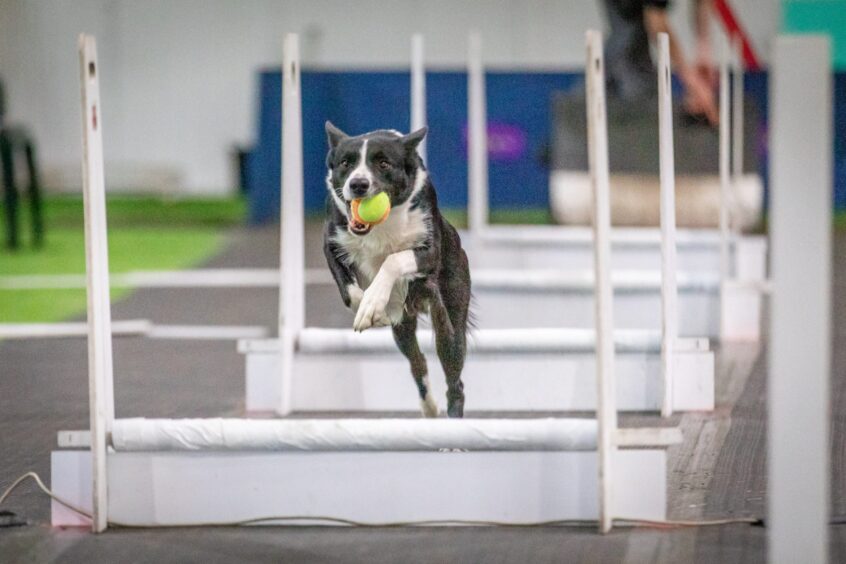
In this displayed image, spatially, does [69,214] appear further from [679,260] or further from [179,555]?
[179,555]

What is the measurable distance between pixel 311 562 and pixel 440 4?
1753cm

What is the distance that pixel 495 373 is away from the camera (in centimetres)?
582

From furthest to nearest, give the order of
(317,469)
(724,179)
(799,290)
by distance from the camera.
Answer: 1. (724,179)
2. (317,469)
3. (799,290)

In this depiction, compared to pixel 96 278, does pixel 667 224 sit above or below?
above

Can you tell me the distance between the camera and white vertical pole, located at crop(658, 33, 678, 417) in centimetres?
513

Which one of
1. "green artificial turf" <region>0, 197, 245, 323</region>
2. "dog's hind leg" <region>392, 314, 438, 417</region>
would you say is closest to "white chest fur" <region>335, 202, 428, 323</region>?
"dog's hind leg" <region>392, 314, 438, 417</region>

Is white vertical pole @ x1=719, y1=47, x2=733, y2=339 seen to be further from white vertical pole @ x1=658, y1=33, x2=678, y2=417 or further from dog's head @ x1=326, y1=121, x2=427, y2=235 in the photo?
dog's head @ x1=326, y1=121, x2=427, y2=235

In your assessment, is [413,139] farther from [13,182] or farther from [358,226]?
[13,182]

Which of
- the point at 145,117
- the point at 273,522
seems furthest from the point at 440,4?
the point at 273,522

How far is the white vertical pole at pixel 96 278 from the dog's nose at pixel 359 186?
788 mm

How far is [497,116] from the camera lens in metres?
16.2

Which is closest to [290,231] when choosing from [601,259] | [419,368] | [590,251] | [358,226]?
[419,368]

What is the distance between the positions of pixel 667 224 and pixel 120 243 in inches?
391

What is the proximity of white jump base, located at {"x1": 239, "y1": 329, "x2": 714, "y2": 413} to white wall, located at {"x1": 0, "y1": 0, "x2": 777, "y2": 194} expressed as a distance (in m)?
14.9
